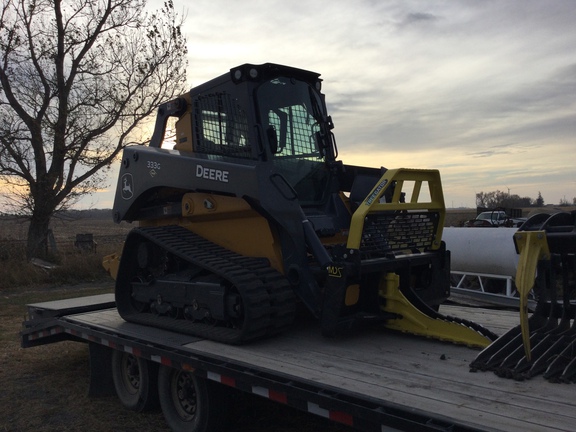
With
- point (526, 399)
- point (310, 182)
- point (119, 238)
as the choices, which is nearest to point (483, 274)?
point (310, 182)

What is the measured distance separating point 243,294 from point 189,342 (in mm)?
815

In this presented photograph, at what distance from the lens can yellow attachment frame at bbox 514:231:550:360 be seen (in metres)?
3.66

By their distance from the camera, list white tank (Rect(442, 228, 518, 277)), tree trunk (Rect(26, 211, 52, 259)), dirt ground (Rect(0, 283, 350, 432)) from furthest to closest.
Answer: tree trunk (Rect(26, 211, 52, 259))
white tank (Rect(442, 228, 518, 277))
dirt ground (Rect(0, 283, 350, 432))

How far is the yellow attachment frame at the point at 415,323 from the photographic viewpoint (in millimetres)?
4680

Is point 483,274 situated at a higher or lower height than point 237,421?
higher

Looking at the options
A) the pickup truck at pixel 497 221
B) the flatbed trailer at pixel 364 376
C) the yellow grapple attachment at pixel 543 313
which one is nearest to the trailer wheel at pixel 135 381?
the flatbed trailer at pixel 364 376

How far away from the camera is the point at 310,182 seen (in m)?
6.05

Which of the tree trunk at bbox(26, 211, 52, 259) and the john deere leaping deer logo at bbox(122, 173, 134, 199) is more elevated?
the john deere leaping deer logo at bbox(122, 173, 134, 199)

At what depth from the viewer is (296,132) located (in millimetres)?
6031

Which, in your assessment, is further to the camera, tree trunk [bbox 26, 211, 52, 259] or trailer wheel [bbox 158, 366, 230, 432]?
tree trunk [bbox 26, 211, 52, 259]

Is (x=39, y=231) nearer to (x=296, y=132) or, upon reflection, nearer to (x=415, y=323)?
(x=296, y=132)

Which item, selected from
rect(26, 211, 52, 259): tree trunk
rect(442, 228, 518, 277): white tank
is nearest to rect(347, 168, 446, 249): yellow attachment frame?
rect(442, 228, 518, 277): white tank

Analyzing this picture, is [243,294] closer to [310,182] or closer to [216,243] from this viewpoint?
[216,243]

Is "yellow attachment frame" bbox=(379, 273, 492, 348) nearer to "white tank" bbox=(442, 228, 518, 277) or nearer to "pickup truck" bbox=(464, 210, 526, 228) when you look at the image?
"white tank" bbox=(442, 228, 518, 277)
